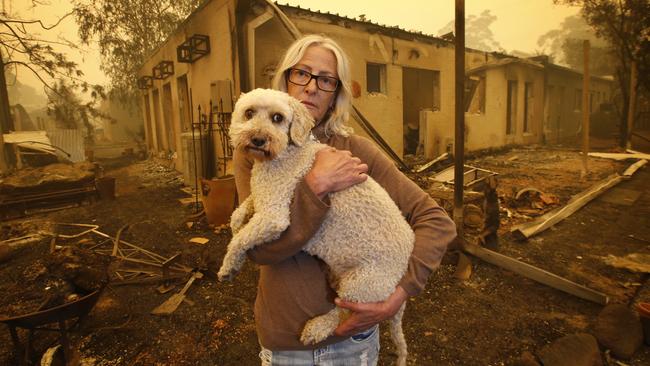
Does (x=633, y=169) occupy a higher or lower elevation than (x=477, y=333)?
higher

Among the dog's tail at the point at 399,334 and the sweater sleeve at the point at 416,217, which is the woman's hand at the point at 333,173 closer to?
the sweater sleeve at the point at 416,217

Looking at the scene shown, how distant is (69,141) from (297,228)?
15.6 metres

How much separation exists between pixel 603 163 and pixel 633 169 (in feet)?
6.56

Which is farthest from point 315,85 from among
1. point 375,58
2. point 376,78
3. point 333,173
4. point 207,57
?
point 376,78

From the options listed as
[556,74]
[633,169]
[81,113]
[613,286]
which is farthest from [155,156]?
[556,74]

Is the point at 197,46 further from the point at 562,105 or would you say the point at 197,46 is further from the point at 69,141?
the point at 562,105

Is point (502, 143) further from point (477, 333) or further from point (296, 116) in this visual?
point (296, 116)

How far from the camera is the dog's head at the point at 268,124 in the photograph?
4.61 ft

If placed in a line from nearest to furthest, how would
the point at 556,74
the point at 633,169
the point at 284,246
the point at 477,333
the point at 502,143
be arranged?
the point at 284,246 → the point at 477,333 → the point at 633,169 → the point at 502,143 → the point at 556,74

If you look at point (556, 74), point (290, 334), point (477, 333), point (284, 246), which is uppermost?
point (556, 74)

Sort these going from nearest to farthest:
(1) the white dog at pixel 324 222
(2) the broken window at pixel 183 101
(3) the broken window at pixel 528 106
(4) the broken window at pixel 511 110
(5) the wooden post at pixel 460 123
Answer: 1. (1) the white dog at pixel 324 222
2. (5) the wooden post at pixel 460 123
3. (2) the broken window at pixel 183 101
4. (4) the broken window at pixel 511 110
5. (3) the broken window at pixel 528 106

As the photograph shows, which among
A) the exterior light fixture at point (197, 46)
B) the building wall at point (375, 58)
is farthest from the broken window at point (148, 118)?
the building wall at point (375, 58)

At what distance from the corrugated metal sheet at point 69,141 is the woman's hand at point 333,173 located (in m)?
14.9

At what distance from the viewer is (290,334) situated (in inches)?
51.5
